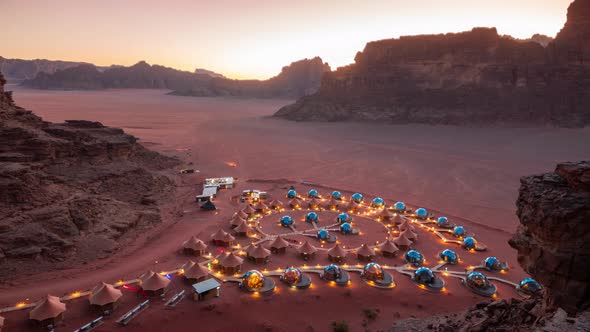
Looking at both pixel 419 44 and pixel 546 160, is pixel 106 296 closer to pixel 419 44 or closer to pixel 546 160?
pixel 546 160

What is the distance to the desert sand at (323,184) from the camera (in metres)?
17.8

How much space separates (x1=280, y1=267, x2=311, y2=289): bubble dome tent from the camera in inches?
803

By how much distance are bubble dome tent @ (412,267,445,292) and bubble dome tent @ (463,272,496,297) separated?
172 cm

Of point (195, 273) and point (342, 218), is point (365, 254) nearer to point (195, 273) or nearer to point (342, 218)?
point (342, 218)

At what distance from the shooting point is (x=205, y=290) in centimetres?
1822

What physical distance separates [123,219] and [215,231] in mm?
7250

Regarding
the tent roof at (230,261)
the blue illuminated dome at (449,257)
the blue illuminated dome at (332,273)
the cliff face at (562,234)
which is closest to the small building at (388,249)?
the blue illuminated dome at (449,257)

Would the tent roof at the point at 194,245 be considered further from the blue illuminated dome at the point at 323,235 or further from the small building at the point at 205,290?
the blue illuminated dome at the point at 323,235

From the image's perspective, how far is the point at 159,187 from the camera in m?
37.3

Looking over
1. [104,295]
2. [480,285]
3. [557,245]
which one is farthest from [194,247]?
[557,245]

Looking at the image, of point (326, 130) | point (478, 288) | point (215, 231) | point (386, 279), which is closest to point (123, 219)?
point (215, 231)

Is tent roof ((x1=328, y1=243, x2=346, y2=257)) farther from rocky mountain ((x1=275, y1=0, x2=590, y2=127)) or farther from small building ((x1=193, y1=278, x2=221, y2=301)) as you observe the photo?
rocky mountain ((x1=275, y1=0, x2=590, y2=127))

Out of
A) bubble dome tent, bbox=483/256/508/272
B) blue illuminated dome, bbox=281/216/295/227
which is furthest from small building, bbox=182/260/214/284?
bubble dome tent, bbox=483/256/508/272

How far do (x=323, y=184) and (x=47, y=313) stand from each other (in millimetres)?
34135
